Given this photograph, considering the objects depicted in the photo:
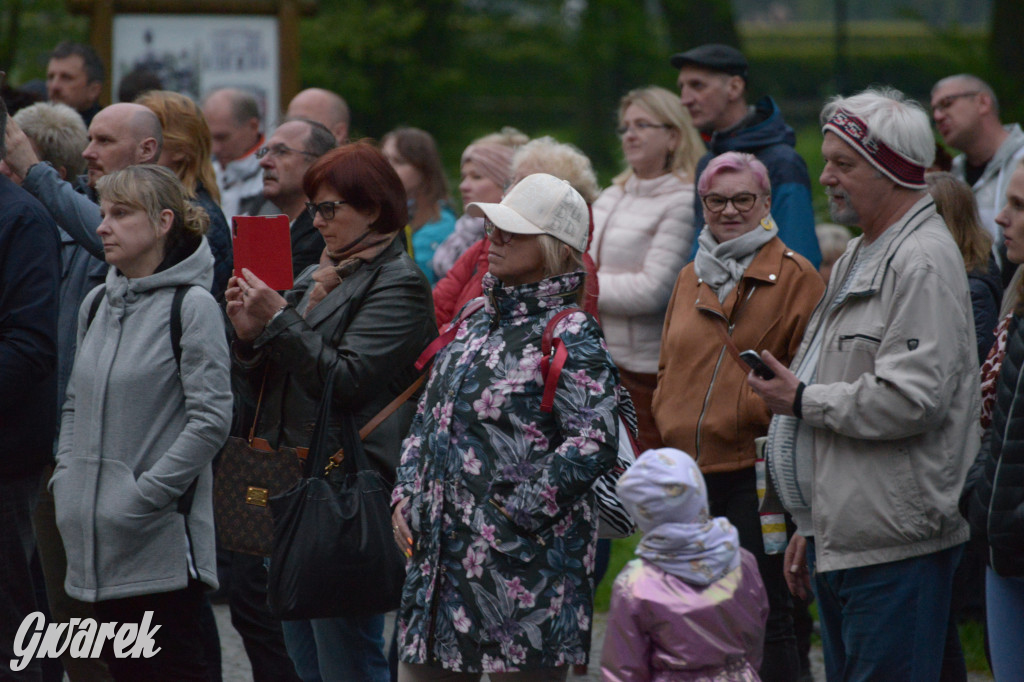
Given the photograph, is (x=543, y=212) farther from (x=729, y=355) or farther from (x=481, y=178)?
(x=481, y=178)

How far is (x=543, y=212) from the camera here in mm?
3797

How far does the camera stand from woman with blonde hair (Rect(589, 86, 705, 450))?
577 cm

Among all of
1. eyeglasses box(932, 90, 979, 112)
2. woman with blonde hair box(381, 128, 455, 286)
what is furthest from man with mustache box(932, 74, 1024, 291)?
woman with blonde hair box(381, 128, 455, 286)

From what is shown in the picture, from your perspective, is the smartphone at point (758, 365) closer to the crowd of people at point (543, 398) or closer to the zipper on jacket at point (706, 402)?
the crowd of people at point (543, 398)

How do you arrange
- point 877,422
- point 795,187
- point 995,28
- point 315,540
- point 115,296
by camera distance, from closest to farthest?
point 877,422 < point 315,540 < point 115,296 < point 795,187 < point 995,28

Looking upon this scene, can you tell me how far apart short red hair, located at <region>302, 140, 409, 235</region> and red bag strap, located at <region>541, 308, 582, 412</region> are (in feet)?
3.13

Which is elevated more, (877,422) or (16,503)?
(877,422)

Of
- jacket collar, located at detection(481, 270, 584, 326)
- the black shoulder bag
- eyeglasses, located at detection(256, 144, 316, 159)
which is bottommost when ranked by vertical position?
the black shoulder bag

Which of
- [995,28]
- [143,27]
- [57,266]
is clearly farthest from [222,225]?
[995,28]

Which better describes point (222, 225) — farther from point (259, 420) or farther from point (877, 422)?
point (877, 422)

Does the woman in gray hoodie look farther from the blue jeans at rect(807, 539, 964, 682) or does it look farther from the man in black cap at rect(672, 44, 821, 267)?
the man in black cap at rect(672, 44, 821, 267)

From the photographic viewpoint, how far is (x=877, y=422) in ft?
11.7

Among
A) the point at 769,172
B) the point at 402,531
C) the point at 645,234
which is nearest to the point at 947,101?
the point at 769,172

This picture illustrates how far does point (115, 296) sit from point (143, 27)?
16.9 ft
